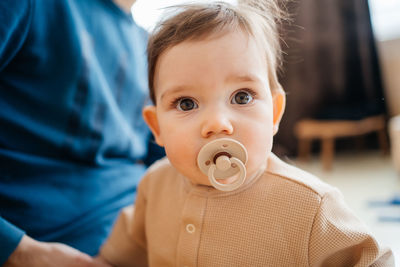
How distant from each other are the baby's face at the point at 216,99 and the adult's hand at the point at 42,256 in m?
0.30

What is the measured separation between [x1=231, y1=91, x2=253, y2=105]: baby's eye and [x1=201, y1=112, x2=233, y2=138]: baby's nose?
41 millimetres

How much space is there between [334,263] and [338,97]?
10.9 feet

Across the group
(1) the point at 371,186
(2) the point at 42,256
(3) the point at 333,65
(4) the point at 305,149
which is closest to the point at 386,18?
(3) the point at 333,65

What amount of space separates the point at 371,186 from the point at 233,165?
6.43 ft

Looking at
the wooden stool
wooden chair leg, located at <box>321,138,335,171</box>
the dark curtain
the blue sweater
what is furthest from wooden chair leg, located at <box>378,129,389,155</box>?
the blue sweater

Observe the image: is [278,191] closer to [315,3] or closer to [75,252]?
[75,252]

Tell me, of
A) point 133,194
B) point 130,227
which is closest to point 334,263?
point 130,227

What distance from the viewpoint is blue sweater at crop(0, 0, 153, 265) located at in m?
0.67

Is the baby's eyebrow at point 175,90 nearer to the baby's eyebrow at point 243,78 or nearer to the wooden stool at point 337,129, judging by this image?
the baby's eyebrow at point 243,78

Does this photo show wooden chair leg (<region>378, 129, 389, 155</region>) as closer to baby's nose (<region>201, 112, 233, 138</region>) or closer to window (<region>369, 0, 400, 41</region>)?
window (<region>369, 0, 400, 41</region>)

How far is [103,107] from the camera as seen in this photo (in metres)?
0.79

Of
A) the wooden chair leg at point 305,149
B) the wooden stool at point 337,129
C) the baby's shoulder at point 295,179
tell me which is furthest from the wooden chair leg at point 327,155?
the baby's shoulder at point 295,179

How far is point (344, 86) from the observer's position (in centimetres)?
345

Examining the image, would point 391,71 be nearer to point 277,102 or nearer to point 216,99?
point 277,102
